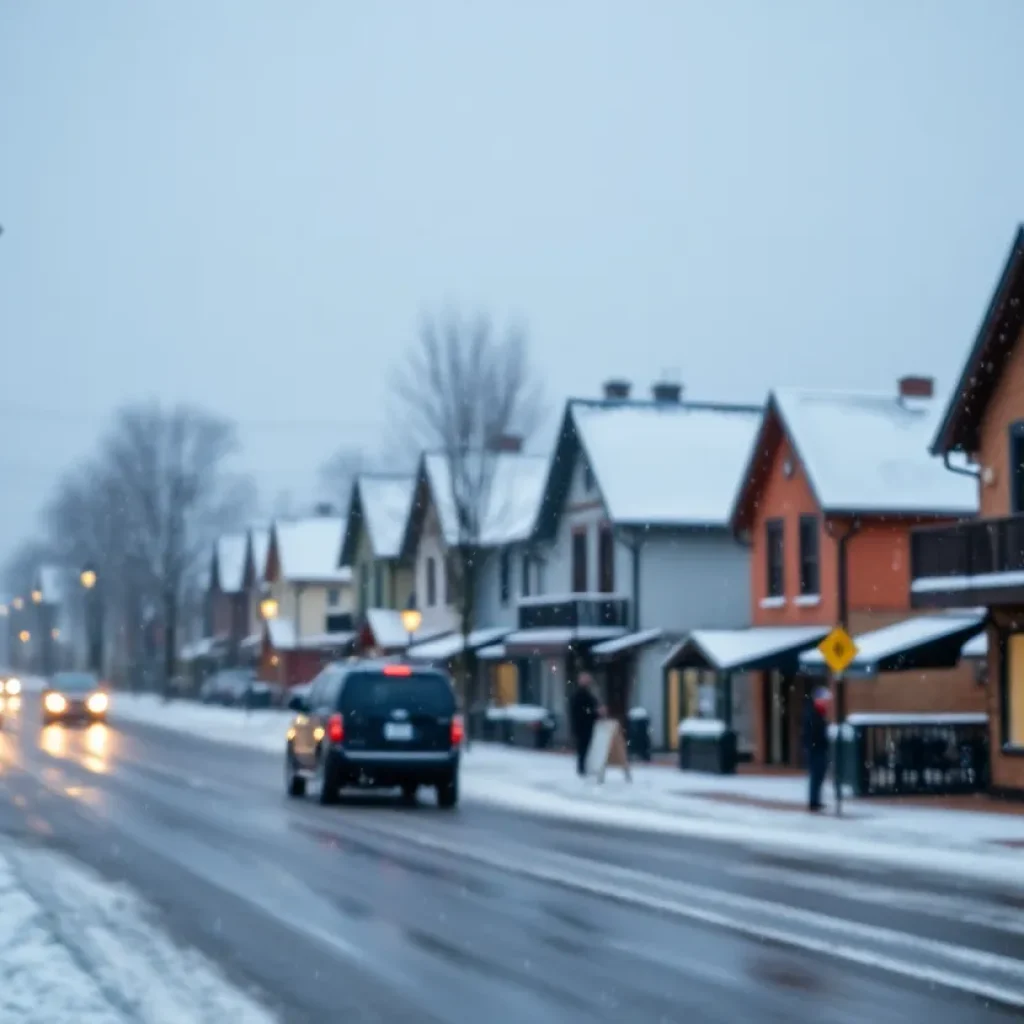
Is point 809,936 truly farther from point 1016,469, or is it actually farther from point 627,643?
point 627,643

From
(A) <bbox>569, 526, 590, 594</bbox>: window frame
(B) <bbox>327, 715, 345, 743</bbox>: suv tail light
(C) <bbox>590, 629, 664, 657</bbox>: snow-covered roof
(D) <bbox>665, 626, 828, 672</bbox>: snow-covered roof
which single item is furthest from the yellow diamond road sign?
(A) <bbox>569, 526, 590, 594</bbox>: window frame

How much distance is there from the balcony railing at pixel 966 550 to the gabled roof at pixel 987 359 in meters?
1.56

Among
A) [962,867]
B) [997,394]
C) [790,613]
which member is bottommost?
[962,867]

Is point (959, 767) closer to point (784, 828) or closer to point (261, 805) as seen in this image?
point (784, 828)

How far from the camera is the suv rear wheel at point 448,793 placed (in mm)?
28734

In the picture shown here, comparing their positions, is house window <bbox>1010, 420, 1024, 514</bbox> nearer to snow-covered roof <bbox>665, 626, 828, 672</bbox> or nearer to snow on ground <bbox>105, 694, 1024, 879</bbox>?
snow on ground <bbox>105, 694, 1024, 879</bbox>

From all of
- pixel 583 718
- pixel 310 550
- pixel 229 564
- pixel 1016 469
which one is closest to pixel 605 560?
pixel 583 718

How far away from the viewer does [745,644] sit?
133ft

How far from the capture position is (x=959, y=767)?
3184 cm

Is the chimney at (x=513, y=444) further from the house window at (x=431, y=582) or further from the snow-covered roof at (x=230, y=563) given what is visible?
the snow-covered roof at (x=230, y=563)

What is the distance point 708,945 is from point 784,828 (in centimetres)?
1163

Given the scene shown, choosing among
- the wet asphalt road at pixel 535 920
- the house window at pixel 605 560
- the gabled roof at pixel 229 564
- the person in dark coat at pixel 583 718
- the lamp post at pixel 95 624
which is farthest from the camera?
the lamp post at pixel 95 624

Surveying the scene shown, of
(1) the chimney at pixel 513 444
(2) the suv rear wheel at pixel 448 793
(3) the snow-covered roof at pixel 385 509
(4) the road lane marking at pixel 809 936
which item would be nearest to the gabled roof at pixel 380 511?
(3) the snow-covered roof at pixel 385 509

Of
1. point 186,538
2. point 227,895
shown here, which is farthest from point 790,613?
point 186,538
